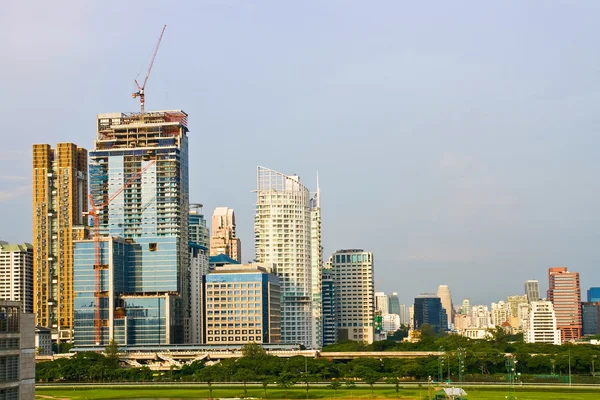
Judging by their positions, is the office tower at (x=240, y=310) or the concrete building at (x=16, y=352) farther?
the office tower at (x=240, y=310)

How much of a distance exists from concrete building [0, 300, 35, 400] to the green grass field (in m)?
59.6

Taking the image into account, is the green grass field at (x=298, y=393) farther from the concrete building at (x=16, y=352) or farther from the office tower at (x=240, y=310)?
the office tower at (x=240, y=310)

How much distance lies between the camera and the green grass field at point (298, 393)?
356ft

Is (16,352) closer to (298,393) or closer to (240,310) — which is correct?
(298,393)

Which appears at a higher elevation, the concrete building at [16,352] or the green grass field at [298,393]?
the concrete building at [16,352]

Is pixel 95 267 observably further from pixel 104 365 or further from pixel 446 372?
pixel 446 372

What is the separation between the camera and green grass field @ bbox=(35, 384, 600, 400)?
108625 millimetres

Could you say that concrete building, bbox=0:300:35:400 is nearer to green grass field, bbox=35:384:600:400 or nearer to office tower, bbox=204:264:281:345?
green grass field, bbox=35:384:600:400

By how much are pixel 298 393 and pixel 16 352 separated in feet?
224

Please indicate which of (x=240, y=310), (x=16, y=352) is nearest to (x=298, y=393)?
(x=16, y=352)

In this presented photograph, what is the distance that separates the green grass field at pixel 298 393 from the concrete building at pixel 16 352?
59.6 m

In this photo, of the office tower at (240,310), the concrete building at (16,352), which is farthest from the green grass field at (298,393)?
the office tower at (240,310)

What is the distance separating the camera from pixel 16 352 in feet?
168

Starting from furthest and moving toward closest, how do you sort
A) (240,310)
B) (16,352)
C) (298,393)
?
(240,310) < (298,393) < (16,352)
